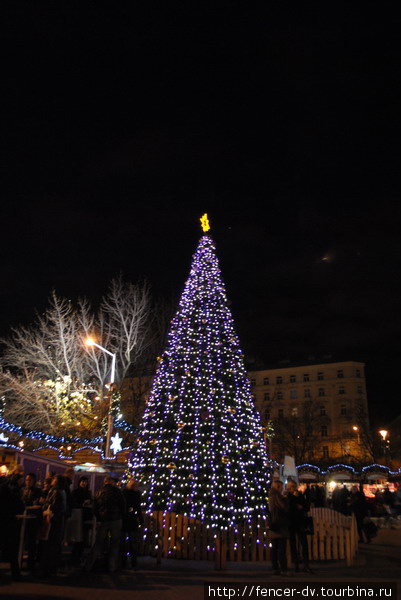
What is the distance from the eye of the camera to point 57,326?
81.5 feet

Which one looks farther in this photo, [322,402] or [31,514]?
[322,402]

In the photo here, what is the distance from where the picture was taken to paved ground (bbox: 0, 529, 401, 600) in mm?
6824

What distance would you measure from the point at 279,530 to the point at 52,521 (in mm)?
3984

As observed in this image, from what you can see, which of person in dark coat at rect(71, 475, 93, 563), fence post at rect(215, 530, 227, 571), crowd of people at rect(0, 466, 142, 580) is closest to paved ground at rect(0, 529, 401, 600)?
fence post at rect(215, 530, 227, 571)

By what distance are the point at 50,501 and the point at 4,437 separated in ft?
42.2

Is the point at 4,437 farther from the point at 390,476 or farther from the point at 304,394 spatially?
the point at 304,394

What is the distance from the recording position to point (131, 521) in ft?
29.7

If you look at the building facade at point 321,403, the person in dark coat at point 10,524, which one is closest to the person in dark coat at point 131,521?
the person in dark coat at point 10,524

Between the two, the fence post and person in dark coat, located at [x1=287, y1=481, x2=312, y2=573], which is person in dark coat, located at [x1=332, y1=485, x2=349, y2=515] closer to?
person in dark coat, located at [x1=287, y1=481, x2=312, y2=573]

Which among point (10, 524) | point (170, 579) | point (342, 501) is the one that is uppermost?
point (342, 501)

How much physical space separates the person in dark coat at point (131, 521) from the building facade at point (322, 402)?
50.6m

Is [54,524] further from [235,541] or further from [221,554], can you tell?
[235,541]

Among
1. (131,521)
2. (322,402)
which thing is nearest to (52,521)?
(131,521)

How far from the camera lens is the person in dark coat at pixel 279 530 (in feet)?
27.6
